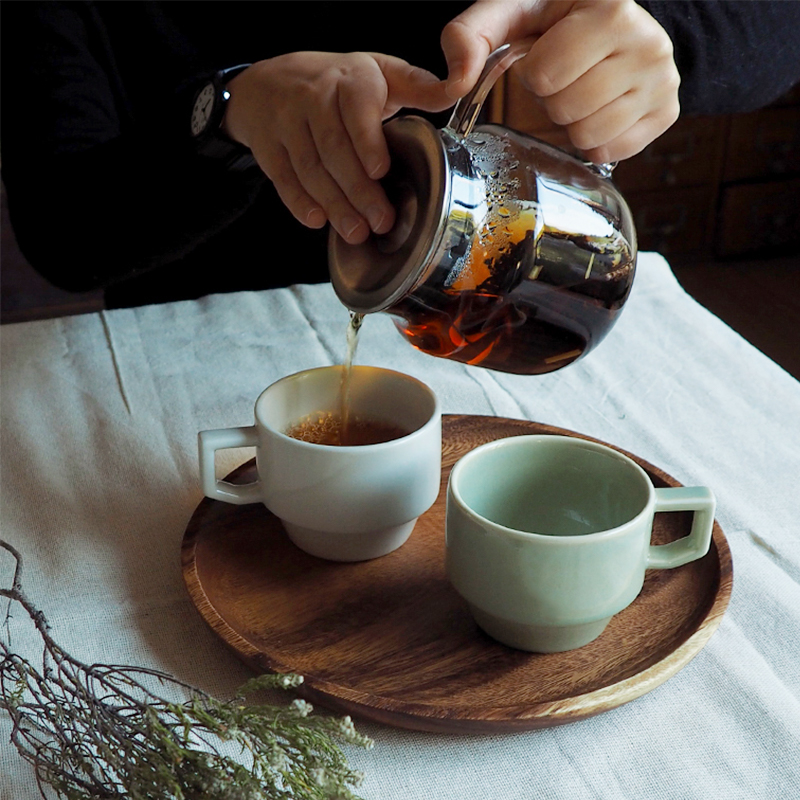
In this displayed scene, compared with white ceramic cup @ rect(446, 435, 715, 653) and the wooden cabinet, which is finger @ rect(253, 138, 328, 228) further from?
the wooden cabinet

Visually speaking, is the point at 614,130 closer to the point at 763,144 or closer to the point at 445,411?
the point at 445,411

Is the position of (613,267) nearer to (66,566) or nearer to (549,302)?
(549,302)

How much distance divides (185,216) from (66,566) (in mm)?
489

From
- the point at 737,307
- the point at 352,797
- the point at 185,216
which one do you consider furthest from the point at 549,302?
the point at 737,307

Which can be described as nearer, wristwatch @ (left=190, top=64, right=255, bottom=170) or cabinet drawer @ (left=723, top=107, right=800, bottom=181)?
wristwatch @ (left=190, top=64, right=255, bottom=170)

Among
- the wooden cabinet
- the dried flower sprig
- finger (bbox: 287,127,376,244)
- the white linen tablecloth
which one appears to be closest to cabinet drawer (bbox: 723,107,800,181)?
the wooden cabinet

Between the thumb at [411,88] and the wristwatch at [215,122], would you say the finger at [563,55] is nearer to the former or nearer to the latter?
the thumb at [411,88]

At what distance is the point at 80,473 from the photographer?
68 centimetres

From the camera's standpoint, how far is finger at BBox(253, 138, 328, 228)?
1.98 feet

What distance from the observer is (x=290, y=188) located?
2.10ft

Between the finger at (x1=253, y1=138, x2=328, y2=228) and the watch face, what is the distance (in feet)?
0.40

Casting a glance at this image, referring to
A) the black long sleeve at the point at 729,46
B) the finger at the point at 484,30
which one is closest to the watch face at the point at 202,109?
the finger at the point at 484,30

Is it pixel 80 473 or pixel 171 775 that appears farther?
pixel 80 473

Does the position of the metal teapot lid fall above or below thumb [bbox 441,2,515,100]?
below
